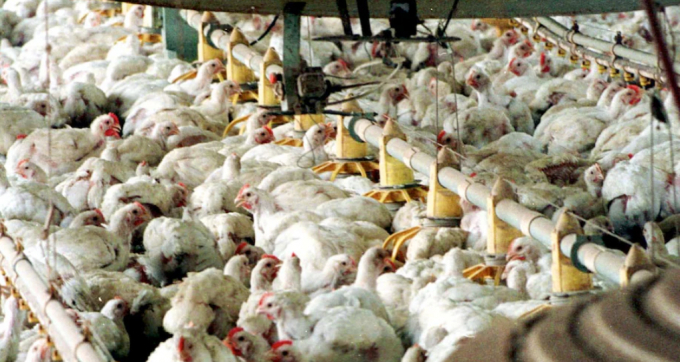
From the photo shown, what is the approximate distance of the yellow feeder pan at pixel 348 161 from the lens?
6.99 meters

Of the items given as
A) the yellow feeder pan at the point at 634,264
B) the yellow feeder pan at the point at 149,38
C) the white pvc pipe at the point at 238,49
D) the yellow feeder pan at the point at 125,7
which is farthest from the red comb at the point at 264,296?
the yellow feeder pan at the point at 125,7

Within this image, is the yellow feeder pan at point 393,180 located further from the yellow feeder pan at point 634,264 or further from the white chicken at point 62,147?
the yellow feeder pan at point 634,264

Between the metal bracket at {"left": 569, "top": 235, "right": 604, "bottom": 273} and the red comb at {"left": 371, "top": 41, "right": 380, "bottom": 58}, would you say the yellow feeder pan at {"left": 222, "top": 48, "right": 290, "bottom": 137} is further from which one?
the metal bracket at {"left": 569, "top": 235, "right": 604, "bottom": 273}

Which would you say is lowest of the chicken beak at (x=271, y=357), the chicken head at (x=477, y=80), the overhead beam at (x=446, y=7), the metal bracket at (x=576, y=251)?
the chicken head at (x=477, y=80)

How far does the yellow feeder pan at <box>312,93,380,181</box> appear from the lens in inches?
275

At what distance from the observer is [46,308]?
11.4 feet

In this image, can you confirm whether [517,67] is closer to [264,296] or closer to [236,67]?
[236,67]

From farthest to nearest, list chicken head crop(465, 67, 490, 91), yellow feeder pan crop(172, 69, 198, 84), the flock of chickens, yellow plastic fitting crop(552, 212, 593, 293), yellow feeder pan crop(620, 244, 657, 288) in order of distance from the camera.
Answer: yellow feeder pan crop(172, 69, 198, 84) < chicken head crop(465, 67, 490, 91) < the flock of chickens < yellow plastic fitting crop(552, 212, 593, 293) < yellow feeder pan crop(620, 244, 657, 288)

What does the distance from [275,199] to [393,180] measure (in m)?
0.65

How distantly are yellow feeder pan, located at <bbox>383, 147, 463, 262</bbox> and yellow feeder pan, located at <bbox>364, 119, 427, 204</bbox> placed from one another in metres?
0.67

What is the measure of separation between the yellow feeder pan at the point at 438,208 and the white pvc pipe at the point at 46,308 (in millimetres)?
2028

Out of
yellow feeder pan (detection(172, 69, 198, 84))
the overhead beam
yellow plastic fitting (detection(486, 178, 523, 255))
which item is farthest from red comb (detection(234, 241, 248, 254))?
yellow feeder pan (detection(172, 69, 198, 84))

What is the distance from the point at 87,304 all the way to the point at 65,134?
10.9 feet

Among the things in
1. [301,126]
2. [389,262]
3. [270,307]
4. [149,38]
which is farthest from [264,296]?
[149,38]
